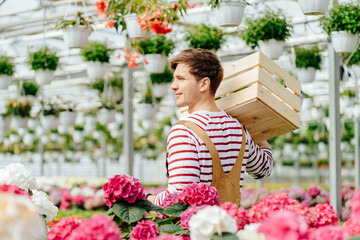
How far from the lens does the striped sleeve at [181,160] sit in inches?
73.5

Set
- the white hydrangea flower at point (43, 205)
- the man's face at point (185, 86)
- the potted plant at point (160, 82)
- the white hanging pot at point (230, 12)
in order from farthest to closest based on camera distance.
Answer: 1. the potted plant at point (160, 82)
2. the white hanging pot at point (230, 12)
3. the man's face at point (185, 86)
4. the white hydrangea flower at point (43, 205)

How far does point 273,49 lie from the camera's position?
495 centimetres

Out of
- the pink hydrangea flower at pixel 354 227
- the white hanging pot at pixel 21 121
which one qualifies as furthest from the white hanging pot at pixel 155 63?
the white hanging pot at pixel 21 121

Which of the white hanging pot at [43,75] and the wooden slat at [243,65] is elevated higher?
the wooden slat at [243,65]

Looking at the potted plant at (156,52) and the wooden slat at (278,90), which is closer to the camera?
the wooden slat at (278,90)

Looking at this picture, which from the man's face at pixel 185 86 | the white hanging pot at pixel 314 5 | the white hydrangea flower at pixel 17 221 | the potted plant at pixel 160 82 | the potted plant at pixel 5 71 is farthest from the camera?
the potted plant at pixel 160 82

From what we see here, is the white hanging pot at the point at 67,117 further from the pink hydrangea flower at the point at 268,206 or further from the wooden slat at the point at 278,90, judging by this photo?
the pink hydrangea flower at the point at 268,206

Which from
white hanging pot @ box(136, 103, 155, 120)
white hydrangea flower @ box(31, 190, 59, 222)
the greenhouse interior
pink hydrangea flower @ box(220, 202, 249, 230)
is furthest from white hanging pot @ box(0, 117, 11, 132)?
pink hydrangea flower @ box(220, 202, 249, 230)

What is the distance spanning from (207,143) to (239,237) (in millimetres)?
688

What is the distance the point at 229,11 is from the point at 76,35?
1.62 metres

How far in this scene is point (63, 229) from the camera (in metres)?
1.41

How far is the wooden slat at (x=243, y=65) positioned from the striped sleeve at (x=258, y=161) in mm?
264

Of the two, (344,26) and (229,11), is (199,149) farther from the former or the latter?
(344,26)

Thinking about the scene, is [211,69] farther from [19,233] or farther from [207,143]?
[19,233]
